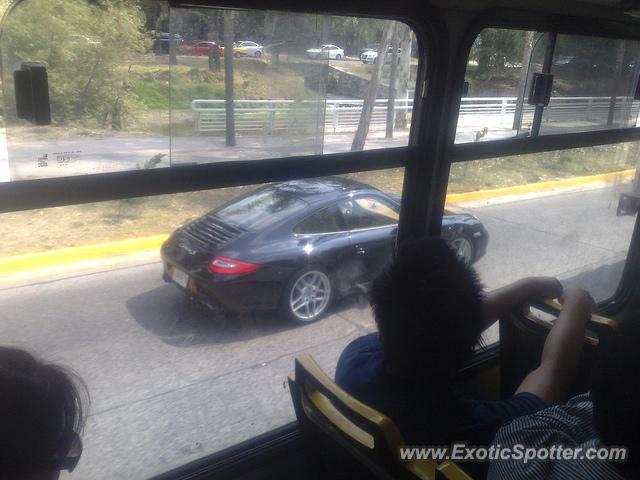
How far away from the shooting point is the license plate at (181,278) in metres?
2.05

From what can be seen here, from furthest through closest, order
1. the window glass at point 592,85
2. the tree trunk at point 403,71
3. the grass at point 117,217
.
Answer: the window glass at point 592,85
the tree trunk at point 403,71
the grass at point 117,217

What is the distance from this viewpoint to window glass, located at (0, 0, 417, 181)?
150cm

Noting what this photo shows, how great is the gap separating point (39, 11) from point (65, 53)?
12 centimetres

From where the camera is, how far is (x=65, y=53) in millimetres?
1530

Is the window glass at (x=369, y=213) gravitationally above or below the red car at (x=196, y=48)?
below

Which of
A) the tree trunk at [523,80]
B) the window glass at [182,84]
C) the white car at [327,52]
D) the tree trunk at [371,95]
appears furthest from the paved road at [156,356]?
the tree trunk at [523,80]

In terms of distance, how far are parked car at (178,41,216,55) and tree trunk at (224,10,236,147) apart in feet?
0.17

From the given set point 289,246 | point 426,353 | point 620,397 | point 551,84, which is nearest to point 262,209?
point 289,246

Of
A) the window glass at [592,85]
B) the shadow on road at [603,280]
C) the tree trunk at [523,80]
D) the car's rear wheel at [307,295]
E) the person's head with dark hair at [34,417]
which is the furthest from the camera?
the shadow on road at [603,280]

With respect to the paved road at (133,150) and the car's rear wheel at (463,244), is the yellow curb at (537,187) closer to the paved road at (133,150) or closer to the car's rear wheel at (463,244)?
the car's rear wheel at (463,244)

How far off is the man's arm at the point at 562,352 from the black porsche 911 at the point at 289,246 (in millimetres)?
511

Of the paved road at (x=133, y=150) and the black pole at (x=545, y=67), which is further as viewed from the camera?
the black pole at (x=545, y=67)

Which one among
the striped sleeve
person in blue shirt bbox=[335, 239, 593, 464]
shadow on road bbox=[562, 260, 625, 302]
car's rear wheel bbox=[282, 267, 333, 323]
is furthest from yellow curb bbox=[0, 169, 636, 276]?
shadow on road bbox=[562, 260, 625, 302]

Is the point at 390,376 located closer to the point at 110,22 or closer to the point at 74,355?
the point at 74,355
